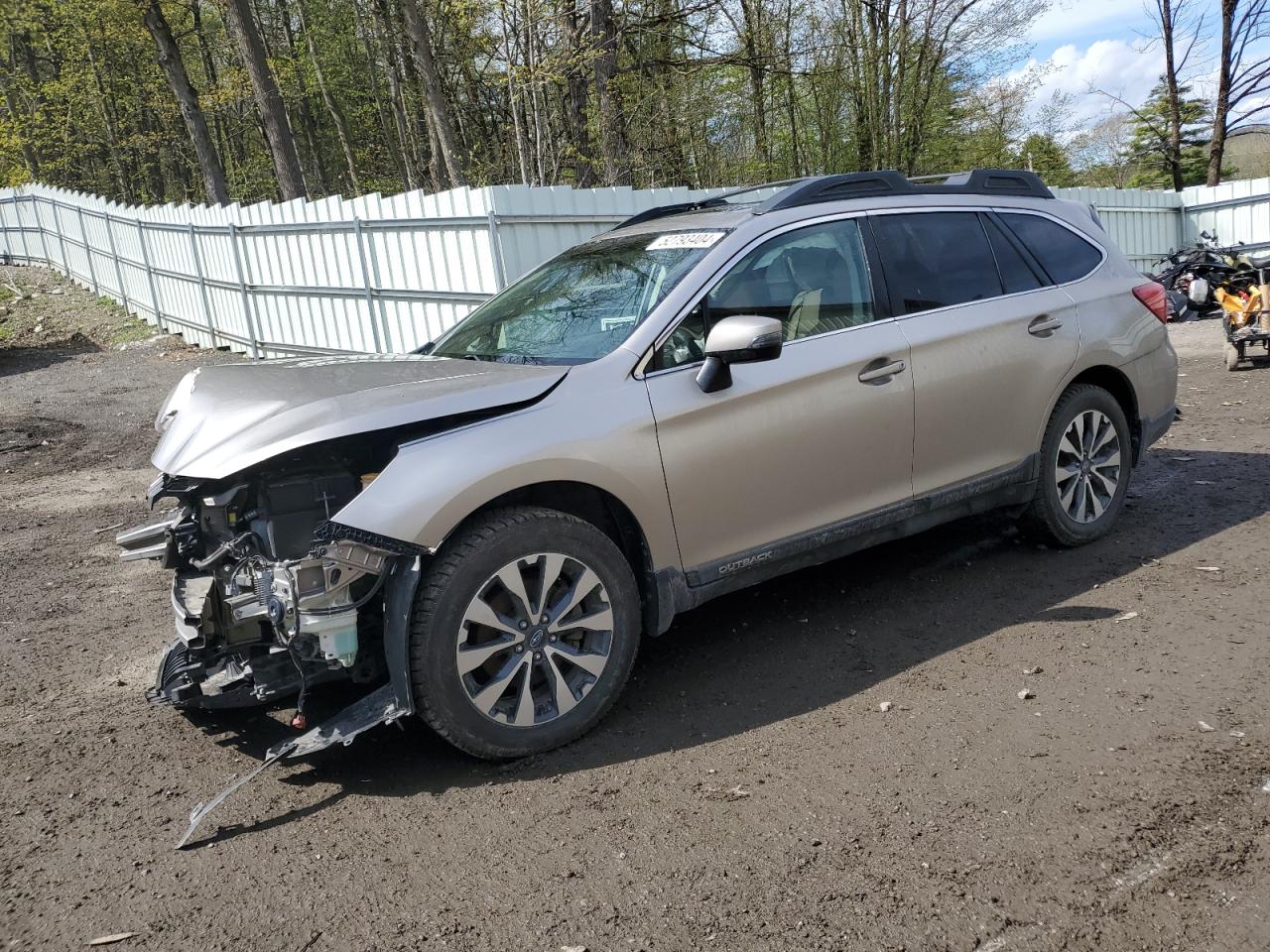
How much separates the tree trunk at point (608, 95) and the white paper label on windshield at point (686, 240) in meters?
11.4

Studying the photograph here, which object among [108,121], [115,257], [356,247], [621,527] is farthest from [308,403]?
[108,121]

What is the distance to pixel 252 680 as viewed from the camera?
3488 mm

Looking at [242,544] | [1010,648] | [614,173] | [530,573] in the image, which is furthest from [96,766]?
[614,173]

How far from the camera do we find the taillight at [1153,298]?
5.54 m

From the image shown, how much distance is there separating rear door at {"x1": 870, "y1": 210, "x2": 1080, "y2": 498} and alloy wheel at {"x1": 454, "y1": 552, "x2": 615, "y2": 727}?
5.87 ft

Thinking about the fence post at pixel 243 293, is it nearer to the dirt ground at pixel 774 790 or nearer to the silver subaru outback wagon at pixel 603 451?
the dirt ground at pixel 774 790

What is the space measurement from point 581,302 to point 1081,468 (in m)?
2.84

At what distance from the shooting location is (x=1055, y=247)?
537cm

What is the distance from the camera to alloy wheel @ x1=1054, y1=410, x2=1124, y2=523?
525 cm

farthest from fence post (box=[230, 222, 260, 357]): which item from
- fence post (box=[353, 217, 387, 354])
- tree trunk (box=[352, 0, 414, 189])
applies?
tree trunk (box=[352, 0, 414, 189])

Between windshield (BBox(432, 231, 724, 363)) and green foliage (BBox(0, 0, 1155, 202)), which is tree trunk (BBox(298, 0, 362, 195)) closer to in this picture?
green foliage (BBox(0, 0, 1155, 202))

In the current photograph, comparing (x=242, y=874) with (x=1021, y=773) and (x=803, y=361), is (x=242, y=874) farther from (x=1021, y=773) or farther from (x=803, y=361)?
(x=803, y=361)

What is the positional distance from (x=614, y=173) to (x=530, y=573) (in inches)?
543

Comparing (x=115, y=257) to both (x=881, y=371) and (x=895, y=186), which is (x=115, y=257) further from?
(x=881, y=371)
